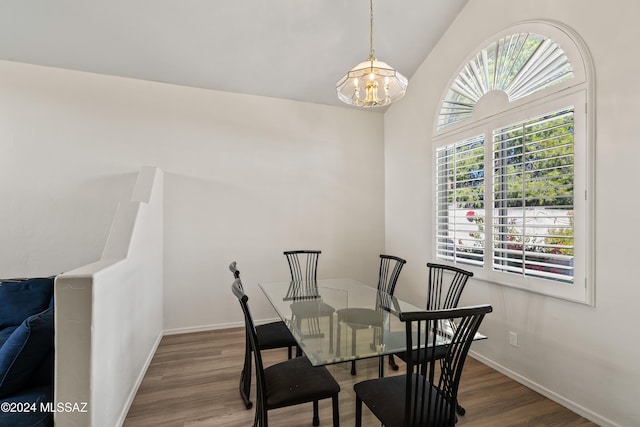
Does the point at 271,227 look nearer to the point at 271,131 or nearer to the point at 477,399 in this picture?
the point at 271,131

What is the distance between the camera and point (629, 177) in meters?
1.99

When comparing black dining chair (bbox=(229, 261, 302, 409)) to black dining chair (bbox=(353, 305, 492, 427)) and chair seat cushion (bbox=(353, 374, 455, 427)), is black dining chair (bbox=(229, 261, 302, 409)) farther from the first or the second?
black dining chair (bbox=(353, 305, 492, 427))

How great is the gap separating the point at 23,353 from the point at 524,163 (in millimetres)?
3598

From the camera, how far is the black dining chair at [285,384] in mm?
1654

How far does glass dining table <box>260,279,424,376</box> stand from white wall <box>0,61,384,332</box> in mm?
1211

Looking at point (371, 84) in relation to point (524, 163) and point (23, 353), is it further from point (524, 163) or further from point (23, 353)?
point (23, 353)

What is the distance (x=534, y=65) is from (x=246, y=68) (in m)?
→ 2.93

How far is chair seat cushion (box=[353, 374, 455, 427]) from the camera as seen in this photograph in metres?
1.46

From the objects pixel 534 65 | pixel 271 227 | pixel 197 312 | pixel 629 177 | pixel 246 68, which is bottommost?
pixel 197 312

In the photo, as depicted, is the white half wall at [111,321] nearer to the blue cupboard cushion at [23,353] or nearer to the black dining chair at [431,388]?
the blue cupboard cushion at [23,353]

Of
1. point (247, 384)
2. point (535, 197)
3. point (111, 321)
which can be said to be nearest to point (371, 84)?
point (535, 197)

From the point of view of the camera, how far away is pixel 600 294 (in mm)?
2129

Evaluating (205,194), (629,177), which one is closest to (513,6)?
(629,177)

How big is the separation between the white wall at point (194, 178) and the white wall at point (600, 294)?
2.02 meters
